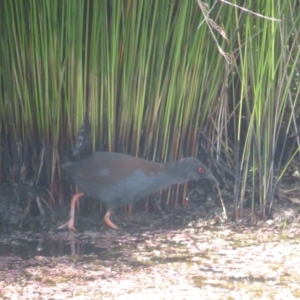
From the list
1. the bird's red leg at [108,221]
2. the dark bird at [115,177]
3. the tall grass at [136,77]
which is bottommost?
the bird's red leg at [108,221]

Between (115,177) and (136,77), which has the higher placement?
(136,77)

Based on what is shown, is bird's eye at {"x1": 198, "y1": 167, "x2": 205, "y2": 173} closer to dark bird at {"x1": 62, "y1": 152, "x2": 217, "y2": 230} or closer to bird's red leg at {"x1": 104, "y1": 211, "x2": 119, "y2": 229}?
dark bird at {"x1": 62, "y1": 152, "x2": 217, "y2": 230}

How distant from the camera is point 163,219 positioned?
19.5 feet

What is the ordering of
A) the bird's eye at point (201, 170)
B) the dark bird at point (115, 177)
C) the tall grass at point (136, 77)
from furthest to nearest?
the bird's eye at point (201, 170) → the dark bird at point (115, 177) → the tall grass at point (136, 77)

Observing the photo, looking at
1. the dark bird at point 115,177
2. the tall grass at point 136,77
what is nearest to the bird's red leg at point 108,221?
the dark bird at point 115,177

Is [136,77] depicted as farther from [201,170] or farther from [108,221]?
[108,221]

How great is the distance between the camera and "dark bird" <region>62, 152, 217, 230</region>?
569 centimetres

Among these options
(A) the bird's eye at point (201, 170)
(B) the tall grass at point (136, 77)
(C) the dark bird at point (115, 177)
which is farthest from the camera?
(A) the bird's eye at point (201, 170)

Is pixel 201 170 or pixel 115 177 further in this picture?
pixel 201 170

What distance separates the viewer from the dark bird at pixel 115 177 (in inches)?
224

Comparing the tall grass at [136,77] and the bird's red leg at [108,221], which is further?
the bird's red leg at [108,221]

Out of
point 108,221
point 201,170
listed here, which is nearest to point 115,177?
point 108,221

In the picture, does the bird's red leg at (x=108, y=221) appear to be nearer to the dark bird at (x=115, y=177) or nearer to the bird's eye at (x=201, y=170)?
the dark bird at (x=115, y=177)

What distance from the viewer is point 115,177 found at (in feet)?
18.9
